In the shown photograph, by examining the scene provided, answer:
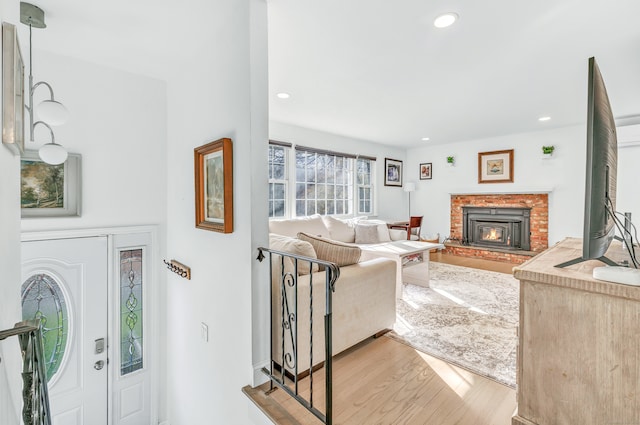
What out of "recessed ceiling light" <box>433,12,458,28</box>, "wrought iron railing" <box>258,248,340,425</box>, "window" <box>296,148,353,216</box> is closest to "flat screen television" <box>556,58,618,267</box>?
"wrought iron railing" <box>258,248,340,425</box>

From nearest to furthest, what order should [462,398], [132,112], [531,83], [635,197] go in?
[462,398]
[132,112]
[531,83]
[635,197]

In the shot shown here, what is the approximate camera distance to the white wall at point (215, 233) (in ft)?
5.48

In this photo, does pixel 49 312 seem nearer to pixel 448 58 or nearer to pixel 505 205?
pixel 448 58

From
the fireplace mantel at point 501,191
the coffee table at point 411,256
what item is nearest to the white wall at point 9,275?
the coffee table at point 411,256

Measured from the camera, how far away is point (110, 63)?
2465 mm

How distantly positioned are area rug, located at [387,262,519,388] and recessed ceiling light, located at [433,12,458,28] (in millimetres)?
2194

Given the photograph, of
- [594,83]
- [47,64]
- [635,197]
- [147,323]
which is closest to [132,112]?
[47,64]

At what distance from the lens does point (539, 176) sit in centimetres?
534

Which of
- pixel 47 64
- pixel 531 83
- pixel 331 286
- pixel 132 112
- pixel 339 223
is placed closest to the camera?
pixel 331 286

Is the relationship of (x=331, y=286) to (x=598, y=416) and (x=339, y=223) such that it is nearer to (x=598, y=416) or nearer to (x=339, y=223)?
(x=598, y=416)

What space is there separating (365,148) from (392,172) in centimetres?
106

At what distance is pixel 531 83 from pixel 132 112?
4.03 meters

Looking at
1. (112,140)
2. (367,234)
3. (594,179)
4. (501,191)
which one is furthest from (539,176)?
(112,140)

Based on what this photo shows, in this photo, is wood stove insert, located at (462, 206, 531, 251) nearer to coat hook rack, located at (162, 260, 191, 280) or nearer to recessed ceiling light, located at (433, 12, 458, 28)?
recessed ceiling light, located at (433, 12, 458, 28)
